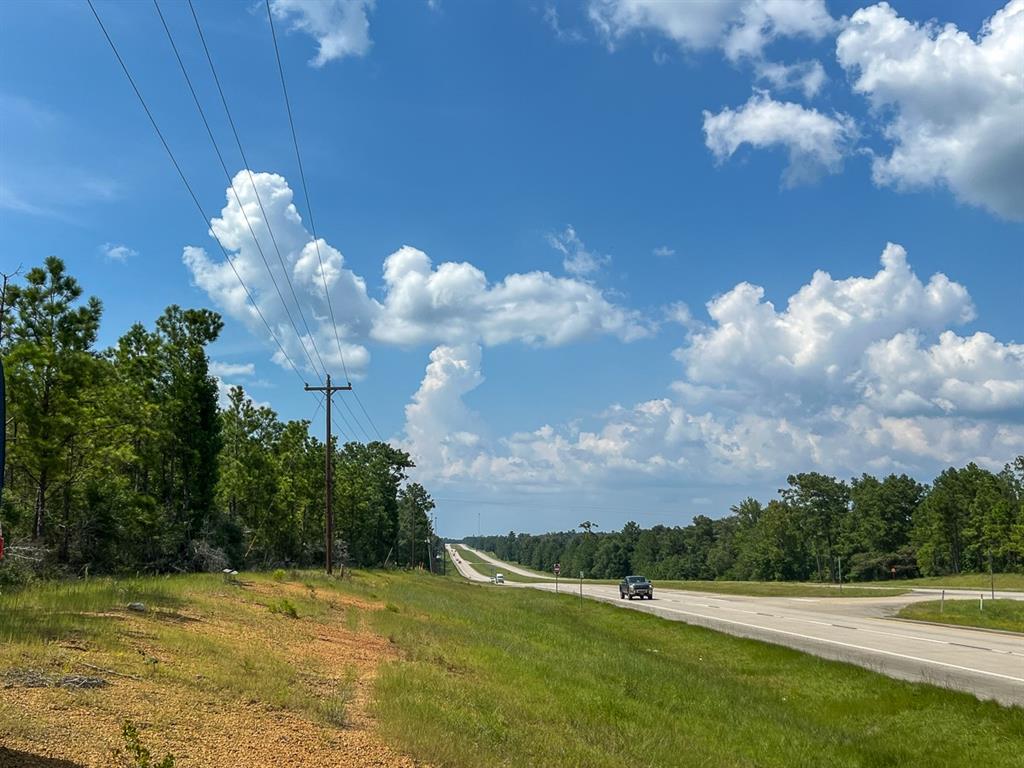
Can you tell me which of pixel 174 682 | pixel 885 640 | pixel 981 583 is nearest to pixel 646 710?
pixel 174 682

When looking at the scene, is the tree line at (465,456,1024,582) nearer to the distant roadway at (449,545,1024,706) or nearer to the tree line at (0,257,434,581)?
the distant roadway at (449,545,1024,706)

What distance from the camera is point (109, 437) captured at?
78.9 ft

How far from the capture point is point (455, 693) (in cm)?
1099

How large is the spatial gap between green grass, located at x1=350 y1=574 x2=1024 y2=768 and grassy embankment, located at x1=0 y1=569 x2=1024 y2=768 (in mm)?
48

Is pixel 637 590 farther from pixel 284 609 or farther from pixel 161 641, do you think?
pixel 161 641

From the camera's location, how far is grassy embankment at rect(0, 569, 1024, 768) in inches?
310

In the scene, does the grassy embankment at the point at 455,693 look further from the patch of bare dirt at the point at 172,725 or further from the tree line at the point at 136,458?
the tree line at the point at 136,458

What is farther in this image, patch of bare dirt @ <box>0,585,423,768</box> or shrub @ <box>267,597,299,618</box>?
shrub @ <box>267,597,299,618</box>

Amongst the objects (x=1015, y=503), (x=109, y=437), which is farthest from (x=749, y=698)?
(x=1015, y=503)

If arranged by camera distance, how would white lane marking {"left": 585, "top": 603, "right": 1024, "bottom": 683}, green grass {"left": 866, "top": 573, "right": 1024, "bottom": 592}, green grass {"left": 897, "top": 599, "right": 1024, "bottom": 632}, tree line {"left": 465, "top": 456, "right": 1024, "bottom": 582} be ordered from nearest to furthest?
white lane marking {"left": 585, "top": 603, "right": 1024, "bottom": 683} → green grass {"left": 897, "top": 599, "right": 1024, "bottom": 632} → green grass {"left": 866, "top": 573, "right": 1024, "bottom": 592} → tree line {"left": 465, "top": 456, "right": 1024, "bottom": 582}

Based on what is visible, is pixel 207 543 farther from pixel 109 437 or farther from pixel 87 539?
pixel 109 437

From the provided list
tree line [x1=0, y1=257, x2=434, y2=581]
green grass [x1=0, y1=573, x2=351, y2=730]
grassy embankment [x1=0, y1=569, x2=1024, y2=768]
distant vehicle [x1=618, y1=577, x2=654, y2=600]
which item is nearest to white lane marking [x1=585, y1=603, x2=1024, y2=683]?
grassy embankment [x1=0, y1=569, x2=1024, y2=768]

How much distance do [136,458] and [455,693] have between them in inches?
786

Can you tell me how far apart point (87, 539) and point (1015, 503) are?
10919 centimetres
